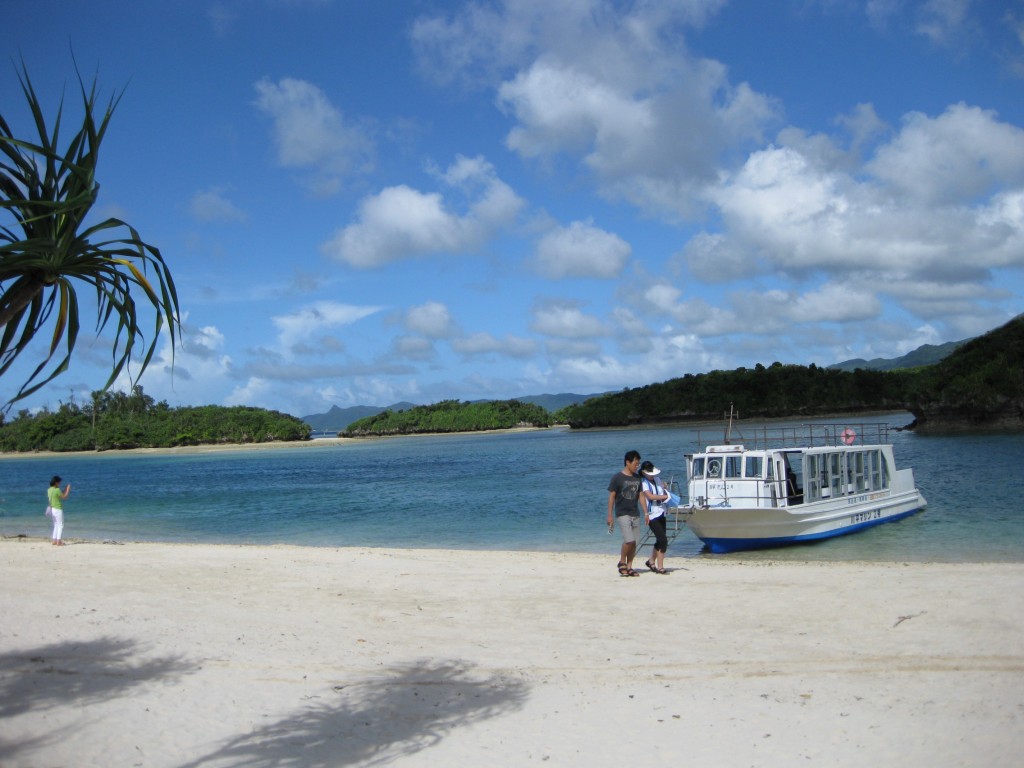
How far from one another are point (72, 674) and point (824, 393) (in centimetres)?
14515

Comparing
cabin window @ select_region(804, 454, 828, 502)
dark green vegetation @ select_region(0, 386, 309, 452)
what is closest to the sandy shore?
cabin window @ select_region(804, 454, 828, 502)

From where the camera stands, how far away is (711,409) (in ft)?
497

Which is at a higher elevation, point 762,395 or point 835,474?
point 762,395

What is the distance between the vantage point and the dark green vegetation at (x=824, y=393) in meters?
83.0

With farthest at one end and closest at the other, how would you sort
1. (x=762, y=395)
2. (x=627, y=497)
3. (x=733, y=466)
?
(x=762, y=395)
(x=733, y=466)
(x=627, y=497)

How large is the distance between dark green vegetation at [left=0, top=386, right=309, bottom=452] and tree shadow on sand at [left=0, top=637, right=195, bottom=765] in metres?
149

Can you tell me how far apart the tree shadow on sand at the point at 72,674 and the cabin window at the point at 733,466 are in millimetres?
15272

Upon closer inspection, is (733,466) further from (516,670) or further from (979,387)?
(979,387)

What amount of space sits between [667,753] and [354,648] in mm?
4615

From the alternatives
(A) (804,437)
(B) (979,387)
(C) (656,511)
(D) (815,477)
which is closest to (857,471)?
(D) (815,477)

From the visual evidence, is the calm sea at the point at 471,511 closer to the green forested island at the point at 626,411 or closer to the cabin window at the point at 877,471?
the cabin window at the point at 877,471

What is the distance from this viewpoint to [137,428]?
498 ft

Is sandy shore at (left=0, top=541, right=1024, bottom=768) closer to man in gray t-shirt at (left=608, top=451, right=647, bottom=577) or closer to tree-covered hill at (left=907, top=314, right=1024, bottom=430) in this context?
man in gray t-shirt at (left=608, top=451, right=647, bottom=577)

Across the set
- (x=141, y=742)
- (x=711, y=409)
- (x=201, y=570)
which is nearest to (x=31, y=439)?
(x=711, y=409)
